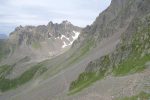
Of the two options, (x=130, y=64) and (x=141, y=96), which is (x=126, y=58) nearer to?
(x=130, y=64)

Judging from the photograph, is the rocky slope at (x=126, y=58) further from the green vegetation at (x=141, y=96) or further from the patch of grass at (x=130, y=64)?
the green vegetation at (x=141, y=96)

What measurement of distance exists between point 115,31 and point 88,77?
73056 mm

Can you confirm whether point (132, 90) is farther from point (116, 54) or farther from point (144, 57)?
point (116, 54)

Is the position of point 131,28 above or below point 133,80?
above

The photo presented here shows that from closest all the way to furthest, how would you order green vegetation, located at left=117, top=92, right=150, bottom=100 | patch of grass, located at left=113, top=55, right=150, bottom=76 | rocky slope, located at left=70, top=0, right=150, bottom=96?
green vegetation, located at left=117, top=92, right=150, bottom=100, patch of grass, located at left=113, top=55, right=150, bottom=76, rocky slope, located at left=70, top=0, right=150, bottom=96

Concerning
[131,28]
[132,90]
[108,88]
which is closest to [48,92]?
[131,28]

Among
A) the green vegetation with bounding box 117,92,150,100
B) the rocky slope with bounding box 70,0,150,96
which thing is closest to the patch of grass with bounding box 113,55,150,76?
the rocky slope with bounding box 70,0,150,96

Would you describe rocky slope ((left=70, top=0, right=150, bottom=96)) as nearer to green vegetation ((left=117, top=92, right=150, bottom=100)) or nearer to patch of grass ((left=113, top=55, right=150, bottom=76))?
patch of grass ((left=113, top=55, right=150, bottom=76))

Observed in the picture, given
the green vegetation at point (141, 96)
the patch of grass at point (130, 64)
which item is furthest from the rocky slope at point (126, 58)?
the green vegetation at point (141, 96)

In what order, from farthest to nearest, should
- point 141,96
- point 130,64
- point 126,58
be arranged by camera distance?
point 126,58 → point 130,64 → point 141,96

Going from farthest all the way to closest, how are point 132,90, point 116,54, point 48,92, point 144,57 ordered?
point 48,92 → point 116,54 → point 144,57 → point 132,90

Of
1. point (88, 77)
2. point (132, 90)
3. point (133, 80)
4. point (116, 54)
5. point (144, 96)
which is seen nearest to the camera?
point (144, 96)

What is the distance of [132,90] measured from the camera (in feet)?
193

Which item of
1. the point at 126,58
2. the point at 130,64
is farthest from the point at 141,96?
the point at 126,58
